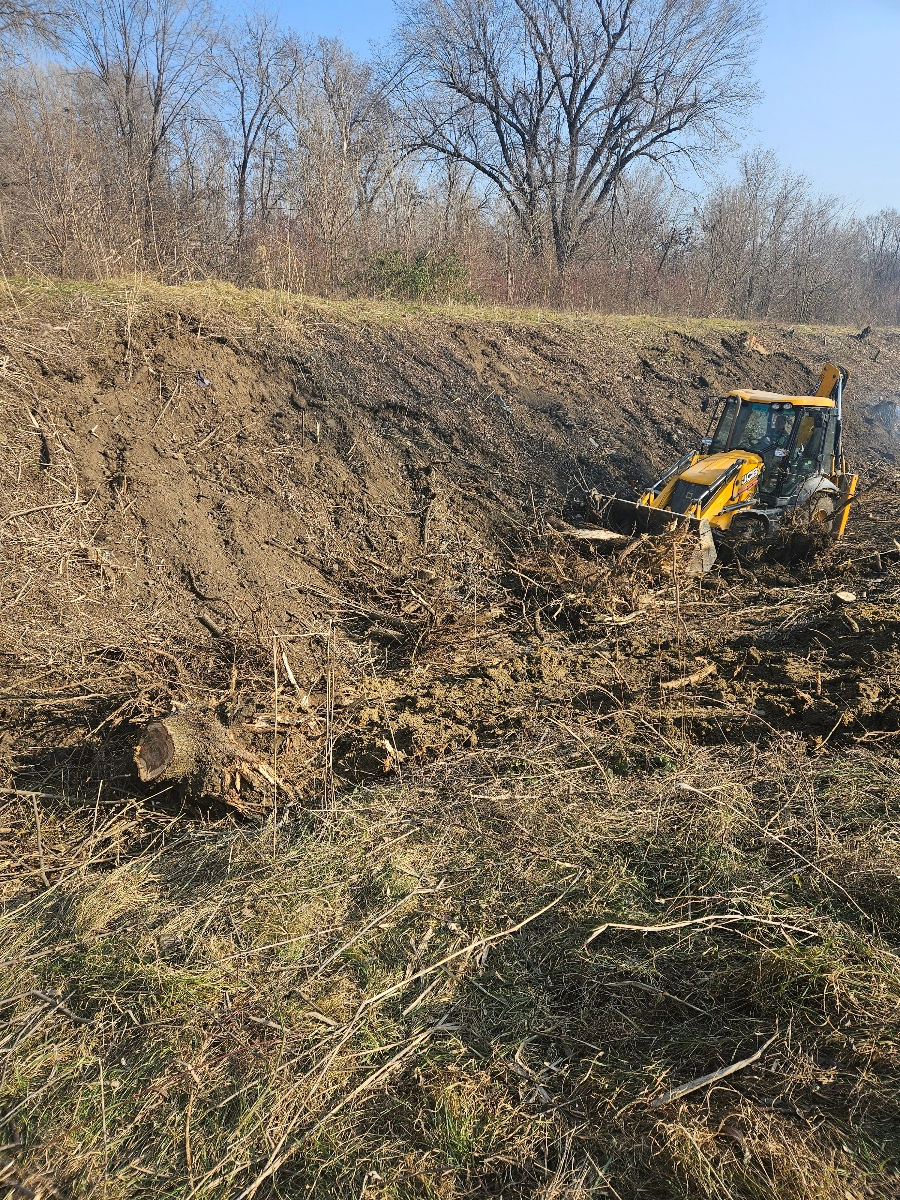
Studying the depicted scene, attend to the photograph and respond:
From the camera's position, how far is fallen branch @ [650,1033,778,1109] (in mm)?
2918

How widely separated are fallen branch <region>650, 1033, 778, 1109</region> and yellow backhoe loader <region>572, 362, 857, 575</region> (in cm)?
655

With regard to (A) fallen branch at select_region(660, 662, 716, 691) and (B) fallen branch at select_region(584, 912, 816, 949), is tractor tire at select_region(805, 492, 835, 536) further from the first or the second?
(B) fallen branch at select_region(584, 912, 816, 949)

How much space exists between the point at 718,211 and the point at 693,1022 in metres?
31.3

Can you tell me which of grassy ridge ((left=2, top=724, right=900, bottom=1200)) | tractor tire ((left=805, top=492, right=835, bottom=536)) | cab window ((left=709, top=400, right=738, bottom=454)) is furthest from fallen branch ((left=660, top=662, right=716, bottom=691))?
cab window ((left=709, top=400, right=738, bottom=454))

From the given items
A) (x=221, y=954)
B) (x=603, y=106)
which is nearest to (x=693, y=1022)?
(x=221, y=954)

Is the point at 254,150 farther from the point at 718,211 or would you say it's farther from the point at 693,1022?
the point at 693,1022

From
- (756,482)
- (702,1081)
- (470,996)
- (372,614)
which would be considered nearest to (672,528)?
(756,482)

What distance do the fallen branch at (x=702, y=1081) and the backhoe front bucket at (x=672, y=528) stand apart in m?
5.99

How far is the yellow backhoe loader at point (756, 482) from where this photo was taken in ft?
30.8

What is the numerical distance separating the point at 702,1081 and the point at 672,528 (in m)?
6.30

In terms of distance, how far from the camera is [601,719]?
226 inches

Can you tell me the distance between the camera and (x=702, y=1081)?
2959mm

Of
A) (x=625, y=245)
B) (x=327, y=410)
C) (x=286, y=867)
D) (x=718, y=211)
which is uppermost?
(x=718, y=211)

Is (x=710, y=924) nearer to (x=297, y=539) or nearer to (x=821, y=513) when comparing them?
(x=297, y=539)
